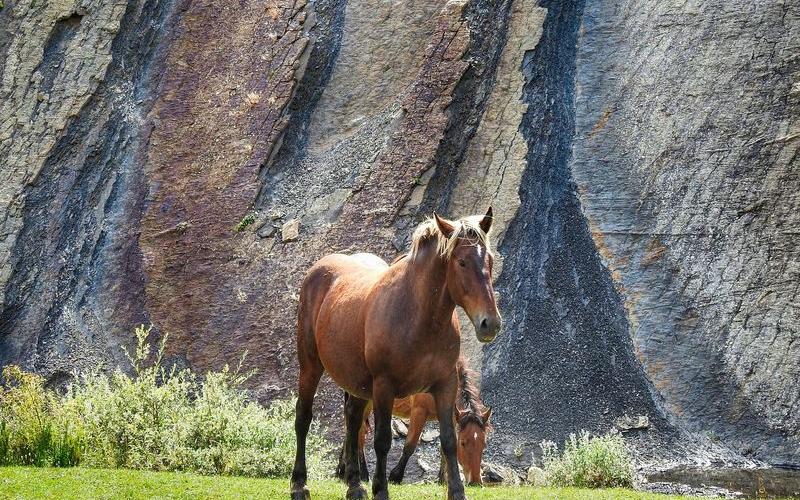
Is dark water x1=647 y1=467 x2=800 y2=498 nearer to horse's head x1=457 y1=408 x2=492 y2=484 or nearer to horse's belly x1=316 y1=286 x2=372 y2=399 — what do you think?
horse's head x1=457 y1=408 x2=492 y2=484

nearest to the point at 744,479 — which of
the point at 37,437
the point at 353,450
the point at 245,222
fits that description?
the point at 353,450

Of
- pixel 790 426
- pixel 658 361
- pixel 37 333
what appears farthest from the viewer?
pixel 37 333

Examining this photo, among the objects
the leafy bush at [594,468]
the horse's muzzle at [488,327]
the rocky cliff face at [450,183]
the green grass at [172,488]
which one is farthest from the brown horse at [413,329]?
the rocky cliff face at [450,183]

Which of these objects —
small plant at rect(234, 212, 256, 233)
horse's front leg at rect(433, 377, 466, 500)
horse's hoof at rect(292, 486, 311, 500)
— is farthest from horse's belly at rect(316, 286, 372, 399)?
small plant at rect(234, 212, 256, 233)

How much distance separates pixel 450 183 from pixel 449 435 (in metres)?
14.1

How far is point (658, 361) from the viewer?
62.1 feet

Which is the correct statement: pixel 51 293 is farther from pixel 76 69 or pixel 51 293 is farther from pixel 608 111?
pixel 608 111

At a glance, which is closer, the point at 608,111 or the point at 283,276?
the point at 283,276

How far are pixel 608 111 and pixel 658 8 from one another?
3100 mm

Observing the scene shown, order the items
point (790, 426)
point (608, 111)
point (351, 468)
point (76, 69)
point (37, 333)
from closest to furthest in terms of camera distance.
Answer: point (351, 468), point (790, 426), point (37, 333), point (608, 111), point (76, 69)

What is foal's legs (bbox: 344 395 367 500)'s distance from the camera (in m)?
9.30

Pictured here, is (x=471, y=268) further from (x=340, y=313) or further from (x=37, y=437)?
(x=37, y=437)

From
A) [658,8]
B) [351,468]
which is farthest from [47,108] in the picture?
[351,468]

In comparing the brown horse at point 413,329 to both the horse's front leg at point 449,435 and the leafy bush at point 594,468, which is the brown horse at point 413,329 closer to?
the horse's front leg at point 449,435
